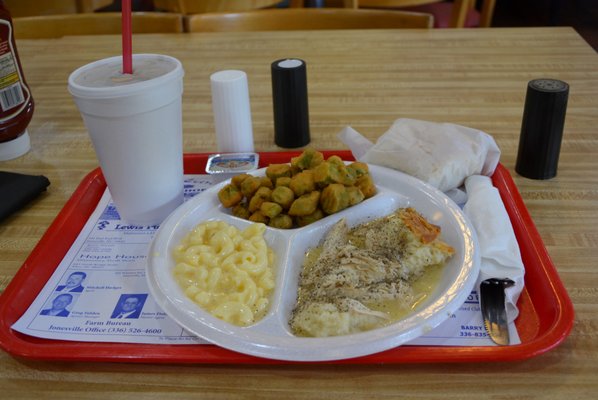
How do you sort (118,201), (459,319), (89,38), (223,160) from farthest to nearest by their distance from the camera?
1. (89,38)
2. (223,160)
3. (118,201)
4. (459,319)

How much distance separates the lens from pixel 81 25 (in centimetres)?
222

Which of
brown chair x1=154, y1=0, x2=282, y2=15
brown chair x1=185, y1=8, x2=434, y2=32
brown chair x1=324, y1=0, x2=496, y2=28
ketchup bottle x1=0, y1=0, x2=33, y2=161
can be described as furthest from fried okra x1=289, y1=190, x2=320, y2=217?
brown chair x1=154, y1=0, x2=282, y2=15

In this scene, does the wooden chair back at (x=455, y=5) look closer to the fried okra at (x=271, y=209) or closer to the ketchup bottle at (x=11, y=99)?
the ketchup bottle at (x=11, y=99)

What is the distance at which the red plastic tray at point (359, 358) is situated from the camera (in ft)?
2.39

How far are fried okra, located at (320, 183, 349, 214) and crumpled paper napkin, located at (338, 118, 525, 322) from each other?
0.17 m

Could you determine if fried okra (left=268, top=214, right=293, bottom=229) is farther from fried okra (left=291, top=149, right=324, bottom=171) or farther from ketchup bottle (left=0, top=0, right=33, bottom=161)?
ketchup bottle (left=0, top=0, right=33, bottom=161)

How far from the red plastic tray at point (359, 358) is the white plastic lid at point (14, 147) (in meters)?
0.41

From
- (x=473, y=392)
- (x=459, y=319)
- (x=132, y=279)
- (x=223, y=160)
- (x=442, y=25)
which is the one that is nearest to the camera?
(x=473, y=392)

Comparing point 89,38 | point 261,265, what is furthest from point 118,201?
point 89,38

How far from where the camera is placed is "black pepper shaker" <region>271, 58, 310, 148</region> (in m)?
1.25

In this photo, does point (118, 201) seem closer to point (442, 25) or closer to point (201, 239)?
point (201, 239)

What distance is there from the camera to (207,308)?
802 millimetres

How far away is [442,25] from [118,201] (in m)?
2.43

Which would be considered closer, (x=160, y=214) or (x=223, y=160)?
(x=160, y=214)
